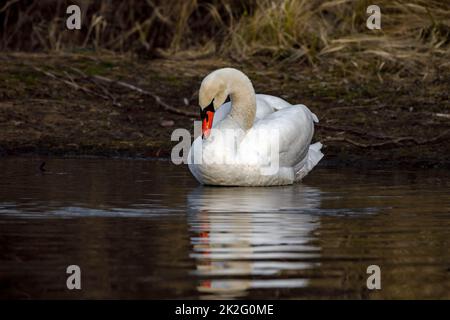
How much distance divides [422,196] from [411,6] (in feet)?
22.9

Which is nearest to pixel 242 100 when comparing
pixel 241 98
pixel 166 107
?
pixel 241 98

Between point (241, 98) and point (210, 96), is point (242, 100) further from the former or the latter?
point (210, 96)

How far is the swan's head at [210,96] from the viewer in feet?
33.7

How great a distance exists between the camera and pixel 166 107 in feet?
46.3

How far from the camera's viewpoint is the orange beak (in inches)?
400

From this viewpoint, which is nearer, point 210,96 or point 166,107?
point 210,96

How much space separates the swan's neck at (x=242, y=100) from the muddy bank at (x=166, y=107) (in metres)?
1.61

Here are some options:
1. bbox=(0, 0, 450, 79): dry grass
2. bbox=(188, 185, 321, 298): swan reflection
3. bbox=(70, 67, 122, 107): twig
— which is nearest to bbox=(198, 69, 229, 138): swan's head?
bbox=(188, 185, 321, 298): swan reflection

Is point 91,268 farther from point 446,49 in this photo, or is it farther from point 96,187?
point 446,49

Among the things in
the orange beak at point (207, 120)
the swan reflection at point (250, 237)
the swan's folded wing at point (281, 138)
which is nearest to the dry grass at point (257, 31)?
the swan's folded wing at point (281, 138)

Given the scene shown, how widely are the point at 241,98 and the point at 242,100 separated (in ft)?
0.08

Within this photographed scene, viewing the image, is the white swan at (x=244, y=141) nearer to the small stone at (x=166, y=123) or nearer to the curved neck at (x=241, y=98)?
the curved neck at (x=241, y=98)

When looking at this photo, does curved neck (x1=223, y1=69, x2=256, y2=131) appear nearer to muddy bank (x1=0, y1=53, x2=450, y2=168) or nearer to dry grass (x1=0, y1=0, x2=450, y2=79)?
muddy bank (x1=0, y1=53, x2=450, y2=168)

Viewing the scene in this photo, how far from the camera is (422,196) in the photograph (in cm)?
969
